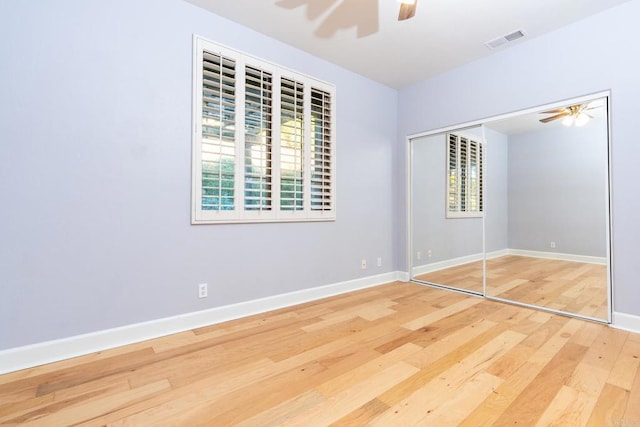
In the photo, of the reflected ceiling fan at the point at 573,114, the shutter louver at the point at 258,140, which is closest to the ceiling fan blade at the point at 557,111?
the reflected ceiling fan at the point at 573,114

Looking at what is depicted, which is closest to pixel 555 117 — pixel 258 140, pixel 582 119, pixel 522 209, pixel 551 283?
pixel 582 119

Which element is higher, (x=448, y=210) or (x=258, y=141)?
(x=258, y=141)

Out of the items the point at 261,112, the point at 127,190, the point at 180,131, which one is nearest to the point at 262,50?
Answer: the point at 261,112

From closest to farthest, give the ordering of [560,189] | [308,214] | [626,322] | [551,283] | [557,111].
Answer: [626,322], [557,111], [560,189], [308,214], [551,283]

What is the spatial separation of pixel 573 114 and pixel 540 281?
6.48 feet

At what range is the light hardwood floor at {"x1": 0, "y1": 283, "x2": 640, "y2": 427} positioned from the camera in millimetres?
1514

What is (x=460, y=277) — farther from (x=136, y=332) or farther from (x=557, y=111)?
(x=136, y=332)

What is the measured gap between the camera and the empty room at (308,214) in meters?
1.80

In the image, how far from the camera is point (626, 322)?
A: 2.57 m

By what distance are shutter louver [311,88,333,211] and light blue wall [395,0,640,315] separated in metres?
1.69

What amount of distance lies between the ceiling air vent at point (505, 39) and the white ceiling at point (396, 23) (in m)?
0.05

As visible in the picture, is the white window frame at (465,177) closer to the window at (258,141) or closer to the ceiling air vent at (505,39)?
the ceiling air vent at (505,39)

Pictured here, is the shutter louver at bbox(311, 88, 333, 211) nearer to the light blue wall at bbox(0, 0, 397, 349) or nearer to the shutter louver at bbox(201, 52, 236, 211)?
the light blue wall at bbox(0, 0, 397, 349)

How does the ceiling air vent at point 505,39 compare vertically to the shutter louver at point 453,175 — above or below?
above
